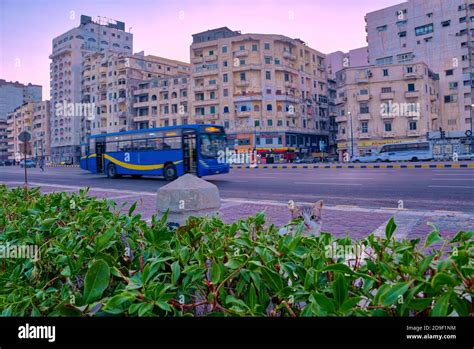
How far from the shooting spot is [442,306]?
952mm

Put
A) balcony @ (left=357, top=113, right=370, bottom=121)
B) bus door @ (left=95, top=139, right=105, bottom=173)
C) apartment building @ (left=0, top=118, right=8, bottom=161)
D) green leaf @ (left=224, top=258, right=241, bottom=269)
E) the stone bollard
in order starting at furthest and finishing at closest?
apartment building @ (left=0, top=118, right=8, bottom=161)
balcony @ (left=357, top=113, right=370, bottom=121)
bus door @ (left=95, top=139, right=105, bottom=173)
the stone bollard
green leaf @ (left=224, top=258, right=241, bottom=269)

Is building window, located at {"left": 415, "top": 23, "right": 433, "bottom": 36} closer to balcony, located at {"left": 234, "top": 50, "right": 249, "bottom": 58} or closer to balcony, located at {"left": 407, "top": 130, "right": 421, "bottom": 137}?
balcony, located at {"left": 407, "top": 130, "right": 421, "bottom": 137}

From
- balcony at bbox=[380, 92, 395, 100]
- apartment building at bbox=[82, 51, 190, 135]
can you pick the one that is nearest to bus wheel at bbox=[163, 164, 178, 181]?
balcony at bbox=[380, 92, 395, 100]

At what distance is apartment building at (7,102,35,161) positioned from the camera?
85.3m

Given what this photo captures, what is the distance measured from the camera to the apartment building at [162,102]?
193 feet

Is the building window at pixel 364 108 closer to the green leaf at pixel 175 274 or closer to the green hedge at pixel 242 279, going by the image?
the green hedge at pixel 242 279

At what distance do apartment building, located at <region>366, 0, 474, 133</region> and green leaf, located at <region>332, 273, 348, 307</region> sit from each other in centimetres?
5780

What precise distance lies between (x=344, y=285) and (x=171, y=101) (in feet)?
201

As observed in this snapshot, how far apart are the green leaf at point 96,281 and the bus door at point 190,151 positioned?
15.5 m

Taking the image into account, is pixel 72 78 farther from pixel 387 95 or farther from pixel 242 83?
pixel 387 95

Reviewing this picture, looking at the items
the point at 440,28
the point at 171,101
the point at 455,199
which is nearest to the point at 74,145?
the point at 171,101

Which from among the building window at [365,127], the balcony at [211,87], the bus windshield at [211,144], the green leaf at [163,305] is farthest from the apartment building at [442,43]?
the green leaf at [163,305]

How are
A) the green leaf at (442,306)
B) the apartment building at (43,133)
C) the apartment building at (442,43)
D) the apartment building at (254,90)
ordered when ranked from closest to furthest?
the green leaf at (442,306) → the apartment building at (442,43) → the apartment building at (254,90) → the apartment building at (43,133)
